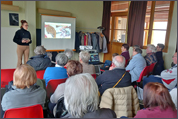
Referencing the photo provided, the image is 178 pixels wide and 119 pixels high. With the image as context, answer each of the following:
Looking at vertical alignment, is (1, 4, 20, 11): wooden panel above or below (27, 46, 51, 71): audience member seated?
above

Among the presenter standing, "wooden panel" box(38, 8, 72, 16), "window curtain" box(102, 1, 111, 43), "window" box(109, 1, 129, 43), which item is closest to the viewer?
the presenter standing

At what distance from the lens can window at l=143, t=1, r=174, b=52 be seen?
4301 millimetres

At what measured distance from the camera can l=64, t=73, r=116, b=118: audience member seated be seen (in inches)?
43.3

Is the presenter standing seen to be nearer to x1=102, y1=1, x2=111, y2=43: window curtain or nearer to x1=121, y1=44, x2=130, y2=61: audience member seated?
x1=121, y1=44, x2=130, y2=61: audience member seated

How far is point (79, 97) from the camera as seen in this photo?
110 centimetres

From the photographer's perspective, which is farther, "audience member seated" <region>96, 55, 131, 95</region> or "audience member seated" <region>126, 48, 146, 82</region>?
"audience member seated" <region>126, 48, 146, 82</region>

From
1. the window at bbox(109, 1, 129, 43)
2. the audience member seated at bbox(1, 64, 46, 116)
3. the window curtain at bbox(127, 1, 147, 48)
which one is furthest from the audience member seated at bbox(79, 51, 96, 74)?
the window at bbox(109, 1, 129, 43)

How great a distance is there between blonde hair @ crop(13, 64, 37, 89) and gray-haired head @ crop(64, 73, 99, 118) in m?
0.52

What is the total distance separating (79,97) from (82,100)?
3 cm

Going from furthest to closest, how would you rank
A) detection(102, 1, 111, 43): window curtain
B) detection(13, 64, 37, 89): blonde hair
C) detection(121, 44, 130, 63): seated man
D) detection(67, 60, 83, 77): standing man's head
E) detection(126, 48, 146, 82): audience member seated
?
detection(102, 1, 111, 43): window curtain < detection(121, 44, 130, 63): seated man < detection(126, 48, 146, 82): audience member seated < detection(67, 60, 83, 77): standing man's head < detection(13, 64, 37, 89): blonde hair

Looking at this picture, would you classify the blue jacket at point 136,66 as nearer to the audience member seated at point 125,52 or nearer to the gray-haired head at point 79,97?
the audience member seated at point 125,52

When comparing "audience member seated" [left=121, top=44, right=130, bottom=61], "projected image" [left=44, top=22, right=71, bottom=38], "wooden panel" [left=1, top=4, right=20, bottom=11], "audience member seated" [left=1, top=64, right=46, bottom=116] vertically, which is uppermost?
"wooden panel" [left=1, top=4, right=20, bottom=11]

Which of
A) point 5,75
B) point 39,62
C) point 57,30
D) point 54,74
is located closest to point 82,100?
point 54,74

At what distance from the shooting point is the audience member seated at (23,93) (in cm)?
137
